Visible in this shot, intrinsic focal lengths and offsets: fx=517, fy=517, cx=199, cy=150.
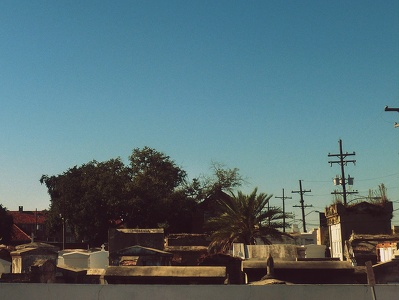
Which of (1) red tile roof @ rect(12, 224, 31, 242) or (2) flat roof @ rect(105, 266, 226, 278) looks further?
(1) red tile roof @ rect(12, 224, 31, 242)

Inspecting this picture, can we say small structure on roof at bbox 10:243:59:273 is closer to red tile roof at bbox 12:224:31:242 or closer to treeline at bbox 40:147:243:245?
treeline at bbox 40:147:243:245

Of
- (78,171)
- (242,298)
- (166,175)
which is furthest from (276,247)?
(78,171)

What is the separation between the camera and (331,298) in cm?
1203

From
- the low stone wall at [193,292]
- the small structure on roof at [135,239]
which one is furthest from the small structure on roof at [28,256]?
the low stone wall at [193,292]

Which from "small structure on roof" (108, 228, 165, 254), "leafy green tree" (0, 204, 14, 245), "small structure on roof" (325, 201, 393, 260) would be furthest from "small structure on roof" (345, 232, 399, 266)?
"leafy green tree" (0, 204, 14, 245)

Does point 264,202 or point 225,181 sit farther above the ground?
point 225,181

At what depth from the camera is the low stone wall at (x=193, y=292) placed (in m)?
12.0

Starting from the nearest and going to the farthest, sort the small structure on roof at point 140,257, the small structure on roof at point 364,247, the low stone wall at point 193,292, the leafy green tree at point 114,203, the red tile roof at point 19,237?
the low stone wall at point 193,292 → the small structure on roof at point 140,257 → the small structure on roof at point 364,247 → the leafy green tree at point 114,203 → the red tile roof at point 19,237

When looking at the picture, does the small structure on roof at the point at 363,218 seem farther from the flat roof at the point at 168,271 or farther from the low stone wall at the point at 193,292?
the low stone wall at the point at 193,292

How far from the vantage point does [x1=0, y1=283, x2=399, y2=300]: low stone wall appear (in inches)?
474

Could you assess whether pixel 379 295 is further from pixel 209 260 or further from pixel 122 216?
pixel 122 216

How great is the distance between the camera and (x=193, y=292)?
40.5 feet

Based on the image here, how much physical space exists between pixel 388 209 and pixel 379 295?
86.3 feet

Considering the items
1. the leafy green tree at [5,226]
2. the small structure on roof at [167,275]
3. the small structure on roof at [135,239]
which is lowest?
the small structure on roof at [167,275]
